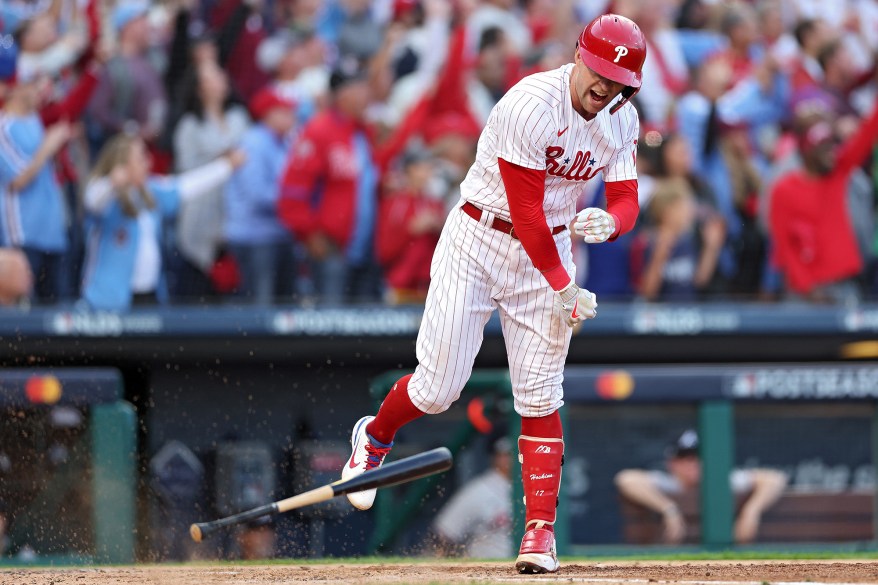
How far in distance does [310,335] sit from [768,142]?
343 cm

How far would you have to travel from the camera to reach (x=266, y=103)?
8141mm

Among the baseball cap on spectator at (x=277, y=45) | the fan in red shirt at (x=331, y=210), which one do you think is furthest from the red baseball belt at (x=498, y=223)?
the baseball cap on spectator at (x=277, y=45)

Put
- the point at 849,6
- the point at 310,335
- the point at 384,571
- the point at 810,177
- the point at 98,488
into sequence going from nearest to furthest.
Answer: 1. the point at 384,571
2. the point at 98,488
3. the point at 310,335
4. the point at 810,177
5. the point at 849,6

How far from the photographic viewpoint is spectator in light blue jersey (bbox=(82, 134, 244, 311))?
24.5ft

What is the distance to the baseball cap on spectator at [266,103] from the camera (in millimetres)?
8102

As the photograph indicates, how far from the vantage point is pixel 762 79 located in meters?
8.94

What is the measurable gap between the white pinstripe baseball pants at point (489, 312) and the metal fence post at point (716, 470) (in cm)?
230

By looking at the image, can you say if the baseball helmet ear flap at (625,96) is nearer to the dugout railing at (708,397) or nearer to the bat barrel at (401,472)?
the bat barrel at (401,472)

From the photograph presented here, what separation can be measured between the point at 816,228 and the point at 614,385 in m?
2.12

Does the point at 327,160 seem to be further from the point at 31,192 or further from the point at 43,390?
the point at 43,390

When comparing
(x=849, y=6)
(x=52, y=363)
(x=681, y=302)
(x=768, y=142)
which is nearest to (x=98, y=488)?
(x=52, y=363)

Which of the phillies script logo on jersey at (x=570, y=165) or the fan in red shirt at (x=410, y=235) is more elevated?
the phillies script logo on jersey at (x=570, y=165)

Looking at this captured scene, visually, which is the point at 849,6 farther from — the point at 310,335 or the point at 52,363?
the point at 52,363

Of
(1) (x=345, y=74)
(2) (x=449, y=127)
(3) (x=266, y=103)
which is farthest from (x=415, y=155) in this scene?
(3) (x=266, y=103)
